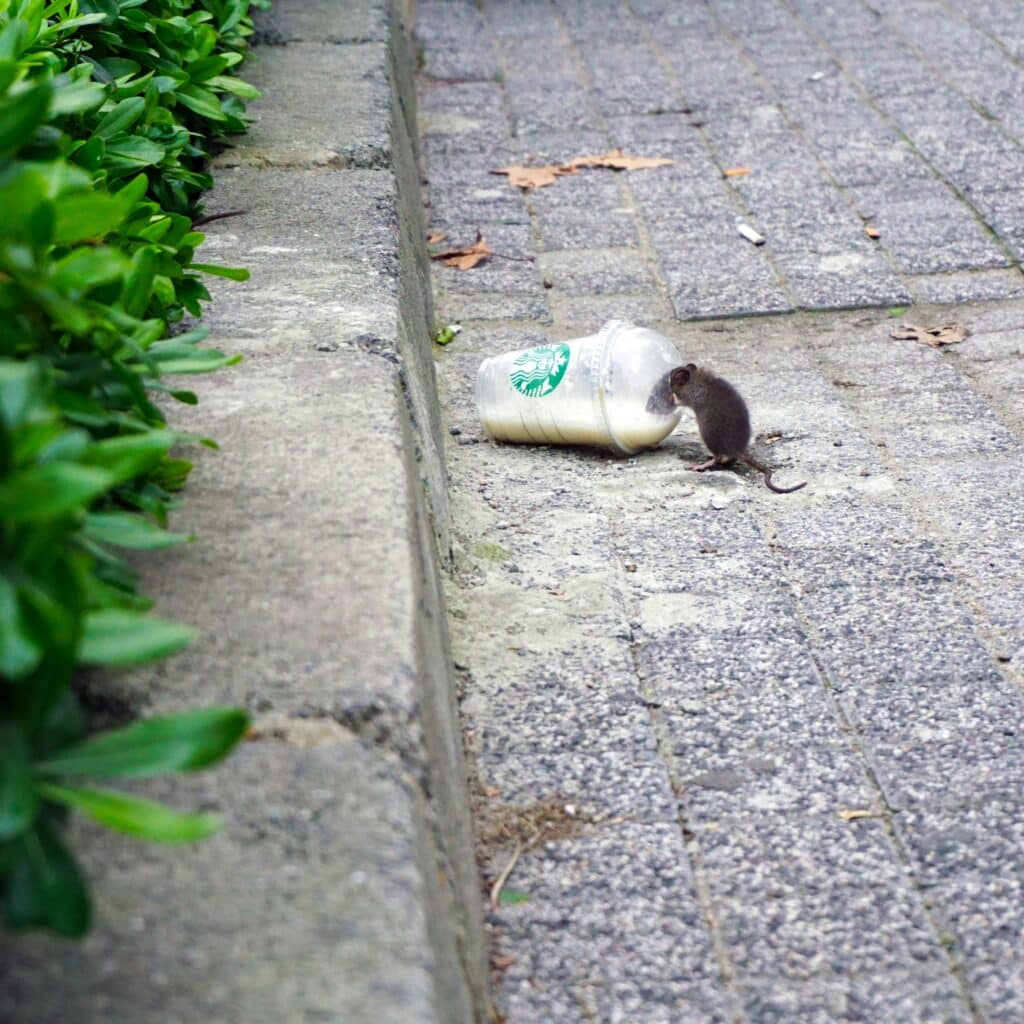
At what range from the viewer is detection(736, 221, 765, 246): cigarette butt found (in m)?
4.54

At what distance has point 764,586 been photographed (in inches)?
105

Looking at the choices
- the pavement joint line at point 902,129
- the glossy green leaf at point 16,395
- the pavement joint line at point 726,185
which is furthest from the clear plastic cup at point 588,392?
the glossy green leaf at point 16,395

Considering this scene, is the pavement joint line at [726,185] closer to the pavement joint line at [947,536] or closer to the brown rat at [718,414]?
the pavement joint line at [947,536]

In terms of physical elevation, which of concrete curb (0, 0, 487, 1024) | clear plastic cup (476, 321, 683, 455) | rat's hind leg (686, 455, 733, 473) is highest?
concrete curb (0, 0, 487, 1024)

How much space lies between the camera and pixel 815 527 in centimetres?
292

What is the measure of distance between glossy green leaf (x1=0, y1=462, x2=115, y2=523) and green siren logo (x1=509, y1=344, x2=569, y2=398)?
85.7 inches

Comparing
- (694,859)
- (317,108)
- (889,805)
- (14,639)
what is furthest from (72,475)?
(317,108)

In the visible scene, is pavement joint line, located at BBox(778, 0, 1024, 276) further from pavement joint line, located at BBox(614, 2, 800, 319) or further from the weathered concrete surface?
the weathered concrete surface

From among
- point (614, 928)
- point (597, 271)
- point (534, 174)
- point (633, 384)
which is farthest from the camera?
point (534, 174)

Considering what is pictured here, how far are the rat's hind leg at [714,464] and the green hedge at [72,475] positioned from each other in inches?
A: 51.2

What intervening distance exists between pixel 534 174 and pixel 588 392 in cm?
227

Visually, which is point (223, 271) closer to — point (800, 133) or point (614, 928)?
point (614, 928)

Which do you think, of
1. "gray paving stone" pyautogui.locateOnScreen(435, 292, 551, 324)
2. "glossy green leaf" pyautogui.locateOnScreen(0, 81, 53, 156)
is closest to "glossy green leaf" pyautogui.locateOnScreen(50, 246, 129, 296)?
"glossy green leaf" pyautogui.locateOnScreen(0, 81, 53, 156)

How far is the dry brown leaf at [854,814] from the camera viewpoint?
203 cm
